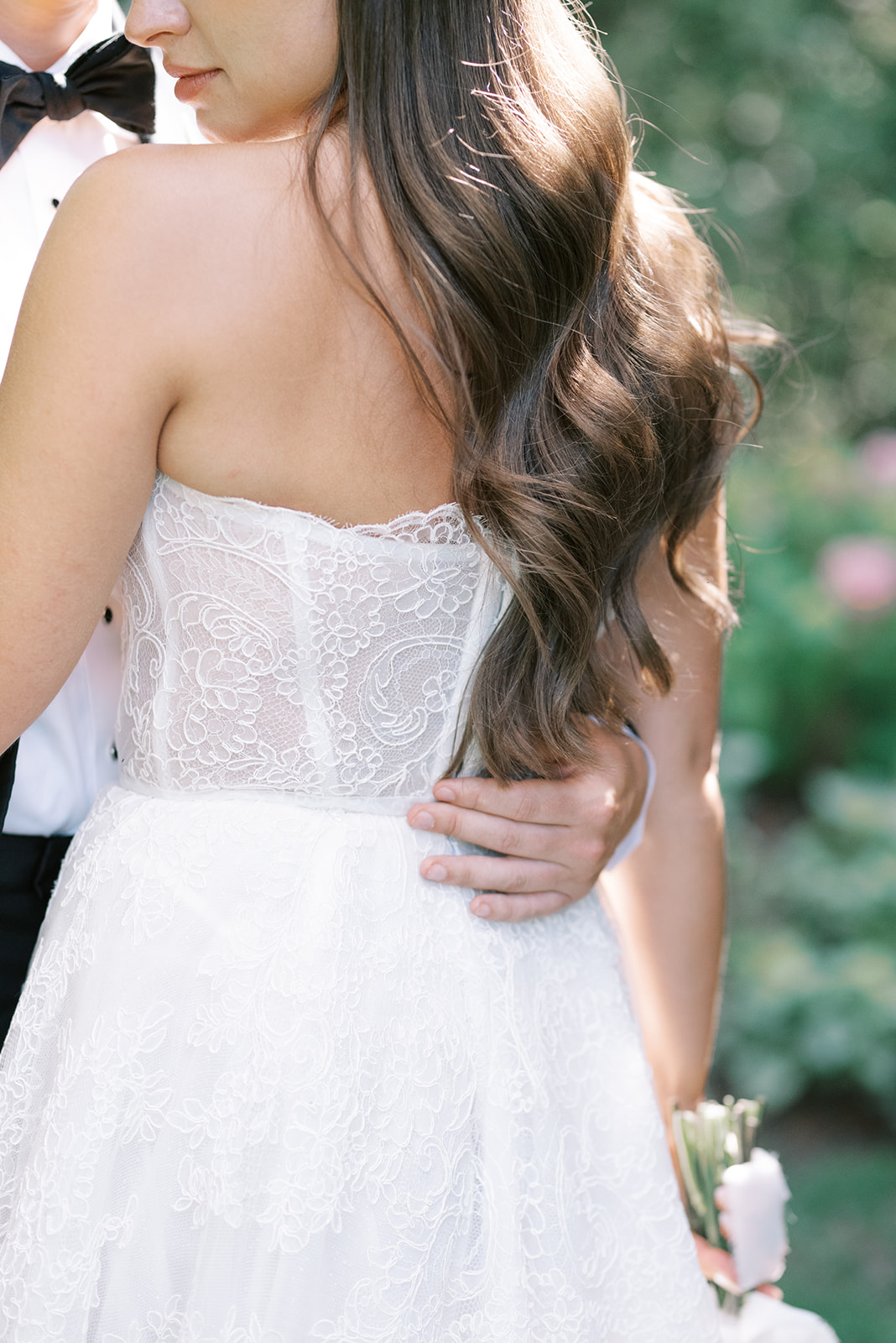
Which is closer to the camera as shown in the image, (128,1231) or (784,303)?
(128,1231)

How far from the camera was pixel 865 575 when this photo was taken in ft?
13.2

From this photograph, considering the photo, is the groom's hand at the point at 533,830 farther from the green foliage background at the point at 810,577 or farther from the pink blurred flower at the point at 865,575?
the pink blurred flower at the point at 865,575

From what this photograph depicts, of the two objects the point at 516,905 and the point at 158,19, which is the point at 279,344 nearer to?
the point at 158,19

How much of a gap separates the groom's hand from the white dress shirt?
44 centimetres

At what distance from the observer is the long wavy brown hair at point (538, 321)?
1201mm

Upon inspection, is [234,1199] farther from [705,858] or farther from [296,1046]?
[705,858]

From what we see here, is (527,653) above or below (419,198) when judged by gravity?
below

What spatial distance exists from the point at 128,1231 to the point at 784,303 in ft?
16.4

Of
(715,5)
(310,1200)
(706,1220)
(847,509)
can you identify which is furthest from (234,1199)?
(715,5)

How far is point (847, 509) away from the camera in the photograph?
14.0 ft

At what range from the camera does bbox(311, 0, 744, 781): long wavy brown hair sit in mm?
1201

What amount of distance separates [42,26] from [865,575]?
308 centimetres

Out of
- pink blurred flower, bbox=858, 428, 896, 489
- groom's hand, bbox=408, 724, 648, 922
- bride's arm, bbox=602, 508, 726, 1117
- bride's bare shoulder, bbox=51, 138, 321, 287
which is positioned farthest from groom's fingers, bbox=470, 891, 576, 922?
pink blurred flower, bbox=858, 428, 896, 489

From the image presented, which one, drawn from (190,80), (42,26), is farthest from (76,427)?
(42,26)
